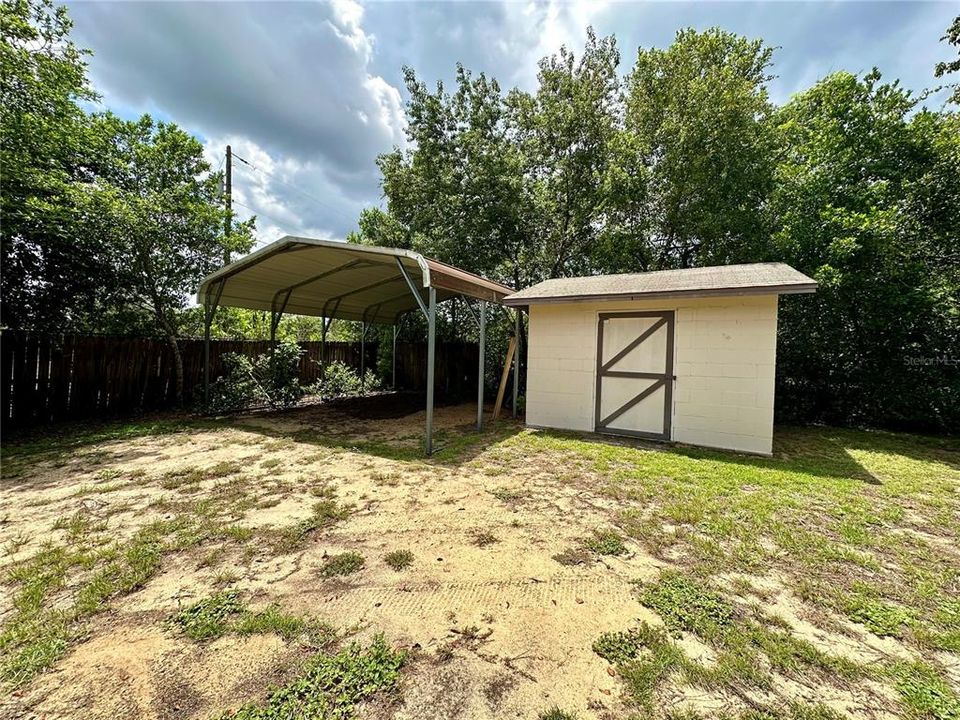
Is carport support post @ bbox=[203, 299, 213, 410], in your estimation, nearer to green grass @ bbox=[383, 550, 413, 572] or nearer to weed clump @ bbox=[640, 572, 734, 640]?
green grass @ bbox=[383, 550, 413, 572]

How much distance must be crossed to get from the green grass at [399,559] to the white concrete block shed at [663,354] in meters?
4.62

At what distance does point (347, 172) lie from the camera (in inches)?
619

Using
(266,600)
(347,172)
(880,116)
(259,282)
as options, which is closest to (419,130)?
(347,172)

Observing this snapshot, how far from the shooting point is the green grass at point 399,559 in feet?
8.27

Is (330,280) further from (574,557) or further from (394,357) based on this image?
(574,557)

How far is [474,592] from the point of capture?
227cm

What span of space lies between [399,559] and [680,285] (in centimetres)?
529

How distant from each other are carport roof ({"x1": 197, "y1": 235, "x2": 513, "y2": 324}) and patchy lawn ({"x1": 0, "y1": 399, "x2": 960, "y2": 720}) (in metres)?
2.95

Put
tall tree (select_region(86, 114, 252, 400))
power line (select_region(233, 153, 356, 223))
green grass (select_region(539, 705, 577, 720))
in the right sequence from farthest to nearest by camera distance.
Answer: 1. power line (select_region(233, 153, 356, 223))
2. tall tree (select_region(86, 114, 252, 400))
3. green grass (select_region(539, 705, 577, 720))

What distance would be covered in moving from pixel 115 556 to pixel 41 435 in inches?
198

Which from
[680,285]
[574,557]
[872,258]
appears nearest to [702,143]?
[872,258]

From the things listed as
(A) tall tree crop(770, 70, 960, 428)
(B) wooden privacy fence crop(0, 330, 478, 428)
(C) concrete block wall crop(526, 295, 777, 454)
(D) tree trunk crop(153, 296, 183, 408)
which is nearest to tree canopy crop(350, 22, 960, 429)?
(A) tall tree crop(770, 70, 960, 428)

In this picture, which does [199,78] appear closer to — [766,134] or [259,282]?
[259,282]

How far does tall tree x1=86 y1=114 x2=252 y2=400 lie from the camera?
6324mm
